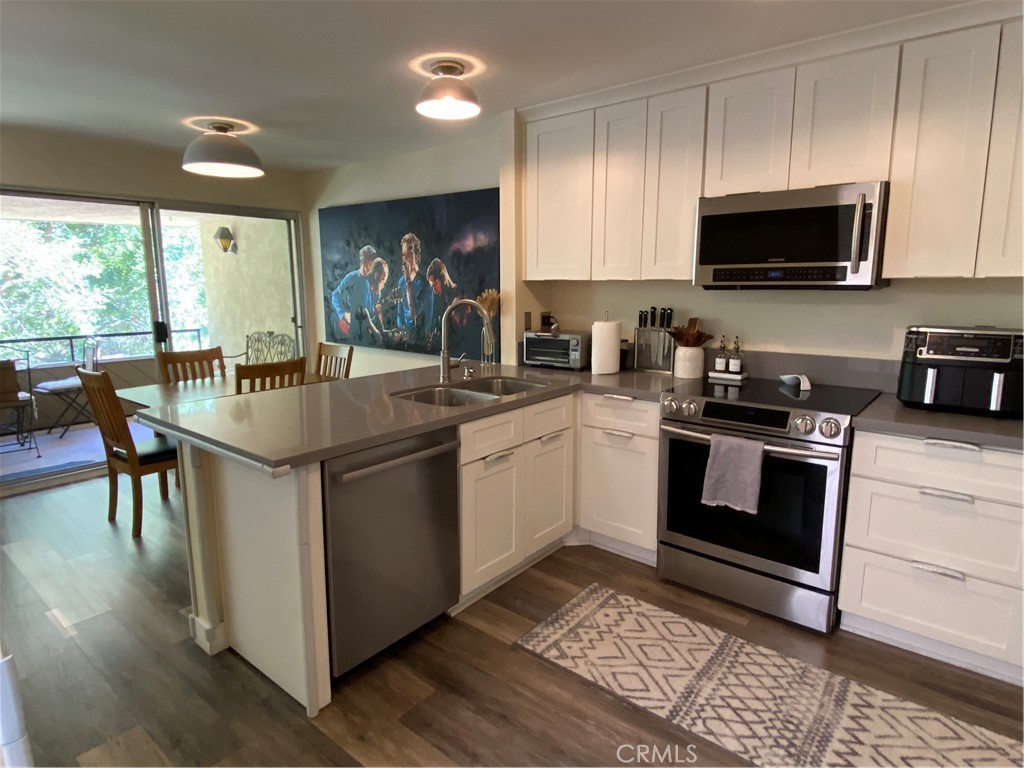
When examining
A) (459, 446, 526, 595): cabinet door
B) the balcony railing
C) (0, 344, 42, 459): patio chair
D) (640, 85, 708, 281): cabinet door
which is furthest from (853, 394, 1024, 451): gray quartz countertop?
(0, 344, 42, 459): patio chair

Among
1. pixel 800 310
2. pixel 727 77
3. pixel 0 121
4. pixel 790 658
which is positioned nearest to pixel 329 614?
pixel 790 658

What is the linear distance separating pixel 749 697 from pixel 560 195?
8.23 feet

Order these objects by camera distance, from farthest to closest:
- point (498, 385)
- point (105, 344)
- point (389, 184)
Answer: point (105, 344)
point (389, 184)
point (498, 385)

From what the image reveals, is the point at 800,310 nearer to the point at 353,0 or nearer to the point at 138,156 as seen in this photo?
the point at 353,0

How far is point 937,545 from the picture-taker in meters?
2.00

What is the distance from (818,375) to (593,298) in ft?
4.36

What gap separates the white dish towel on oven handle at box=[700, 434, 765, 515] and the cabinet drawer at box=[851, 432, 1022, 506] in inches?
13.8

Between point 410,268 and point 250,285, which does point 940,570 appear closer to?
point 410,268

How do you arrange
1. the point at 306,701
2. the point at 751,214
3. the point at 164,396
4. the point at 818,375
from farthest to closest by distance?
the point at 164,396 < the point at 818,375 < the point at 751,214 < the point at 306,701

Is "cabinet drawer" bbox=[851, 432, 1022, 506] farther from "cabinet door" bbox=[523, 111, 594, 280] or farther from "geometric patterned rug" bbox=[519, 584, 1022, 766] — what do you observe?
"cabinet door" bbox=[523, 111, 594, 280]

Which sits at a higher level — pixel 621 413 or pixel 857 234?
pixel 857 234

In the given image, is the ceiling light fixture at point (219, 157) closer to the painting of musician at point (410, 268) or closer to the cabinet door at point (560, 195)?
the painting of musician at point (410, 268)

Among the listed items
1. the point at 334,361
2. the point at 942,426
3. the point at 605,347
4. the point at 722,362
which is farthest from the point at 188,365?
the point at 942,426

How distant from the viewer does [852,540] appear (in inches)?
84.8
